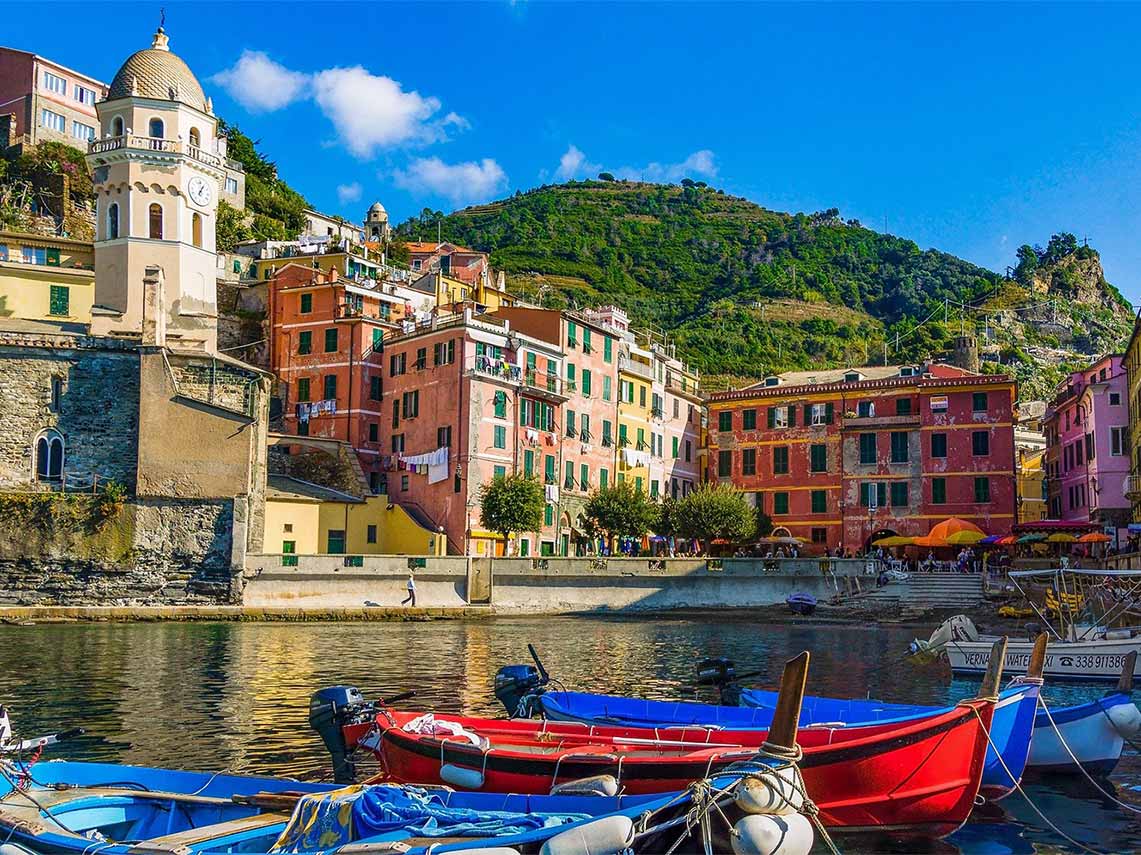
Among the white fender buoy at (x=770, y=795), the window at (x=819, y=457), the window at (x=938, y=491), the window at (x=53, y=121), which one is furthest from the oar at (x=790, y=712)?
the window at (x=53, y=121)

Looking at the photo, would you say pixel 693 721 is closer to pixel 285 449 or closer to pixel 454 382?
pixel 454 382

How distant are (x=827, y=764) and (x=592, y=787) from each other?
3009 millimetres

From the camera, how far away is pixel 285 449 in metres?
60.2

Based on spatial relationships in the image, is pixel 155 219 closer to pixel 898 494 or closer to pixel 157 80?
pixel 157 80

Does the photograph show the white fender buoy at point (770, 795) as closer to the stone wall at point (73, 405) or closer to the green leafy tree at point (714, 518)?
the stone wall at point (73, 405)

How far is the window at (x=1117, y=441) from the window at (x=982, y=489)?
6768 millimetres

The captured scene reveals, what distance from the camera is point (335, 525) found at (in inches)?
2169

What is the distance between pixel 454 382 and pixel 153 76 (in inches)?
837

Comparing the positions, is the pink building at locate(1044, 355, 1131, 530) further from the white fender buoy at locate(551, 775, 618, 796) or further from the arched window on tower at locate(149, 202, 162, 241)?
the white fender buoy at locate(551, 775, 618, 796)

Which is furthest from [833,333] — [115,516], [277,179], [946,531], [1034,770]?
[1034,770]

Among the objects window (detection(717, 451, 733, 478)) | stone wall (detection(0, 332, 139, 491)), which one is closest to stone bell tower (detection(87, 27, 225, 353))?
stone wall (detection(0, 332, 139, 491))

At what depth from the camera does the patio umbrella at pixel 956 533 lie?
183ft

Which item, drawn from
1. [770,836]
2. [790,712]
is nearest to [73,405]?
[790,712]

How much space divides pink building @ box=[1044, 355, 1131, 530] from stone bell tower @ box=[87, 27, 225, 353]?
1823 inches
